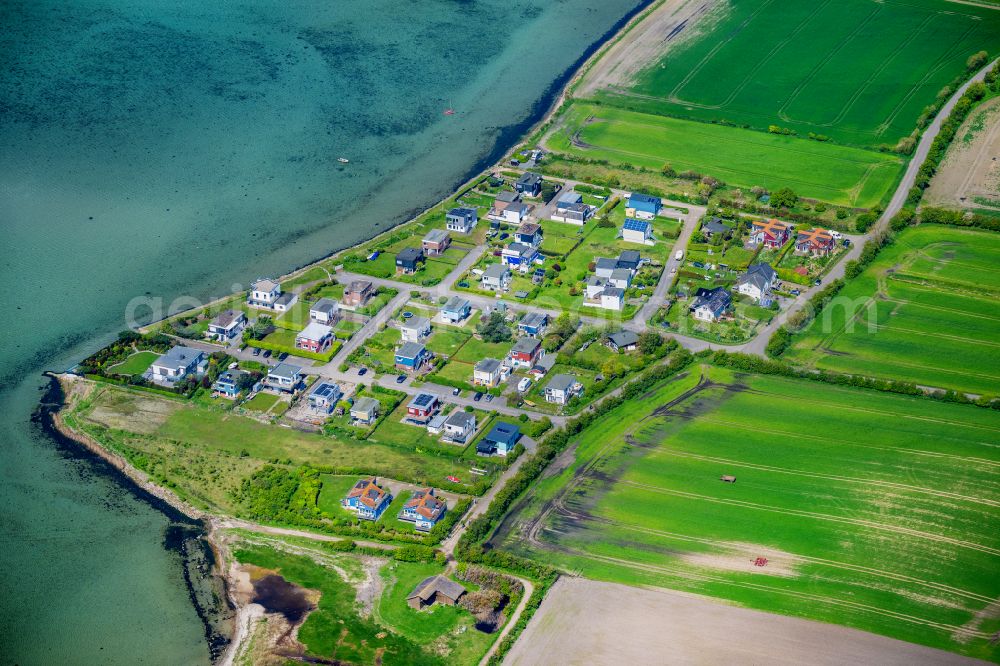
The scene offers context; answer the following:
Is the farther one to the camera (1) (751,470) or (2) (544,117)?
(2) (544,117)

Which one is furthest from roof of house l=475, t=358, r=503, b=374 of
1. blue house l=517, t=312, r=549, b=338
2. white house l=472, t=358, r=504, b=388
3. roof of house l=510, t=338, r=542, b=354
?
blue house l=517, t=312, r=549, b=338

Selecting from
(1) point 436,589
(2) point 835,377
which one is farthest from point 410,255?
(1) point 436,589

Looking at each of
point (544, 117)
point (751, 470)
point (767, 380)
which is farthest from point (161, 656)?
point (544, 117)

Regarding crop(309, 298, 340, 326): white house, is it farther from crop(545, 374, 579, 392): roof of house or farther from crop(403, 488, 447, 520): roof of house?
crop(403, 488, 447, 520): roof of house

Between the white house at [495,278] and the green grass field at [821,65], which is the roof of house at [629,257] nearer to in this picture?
the white house at [495,278]

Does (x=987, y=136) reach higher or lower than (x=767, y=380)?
higher

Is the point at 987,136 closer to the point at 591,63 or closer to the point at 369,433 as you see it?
the point at 591,63
